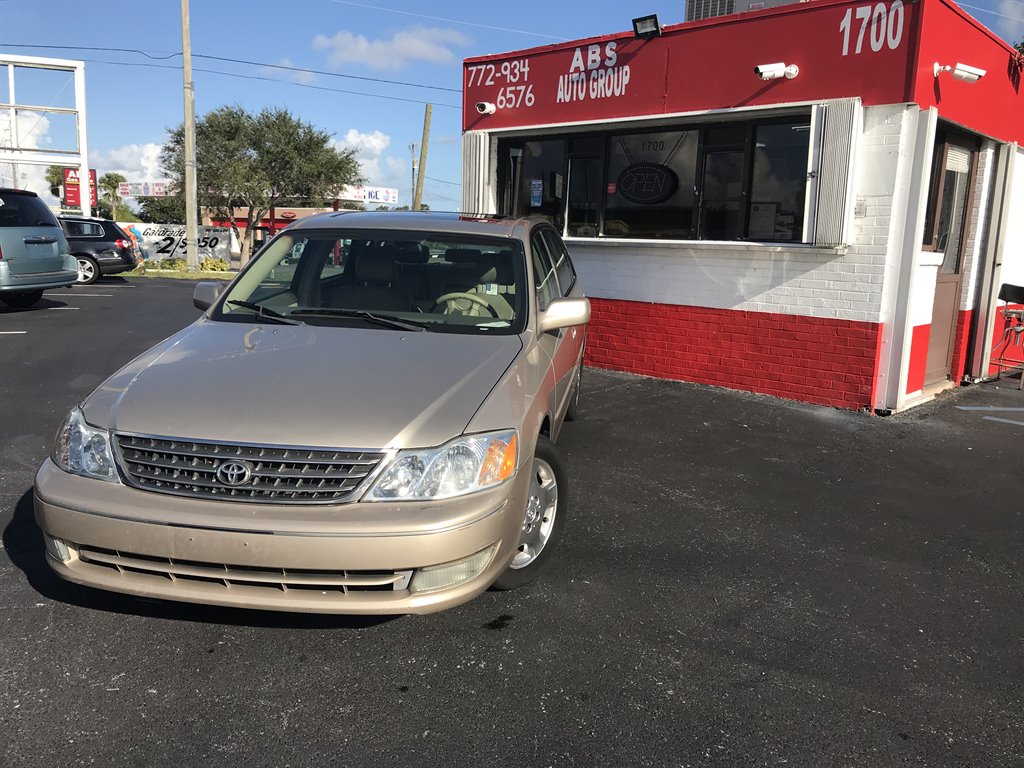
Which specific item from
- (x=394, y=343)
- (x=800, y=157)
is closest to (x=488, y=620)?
(x=394, y=343)

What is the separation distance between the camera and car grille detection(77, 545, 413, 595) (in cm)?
277

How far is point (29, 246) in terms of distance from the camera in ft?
39.2

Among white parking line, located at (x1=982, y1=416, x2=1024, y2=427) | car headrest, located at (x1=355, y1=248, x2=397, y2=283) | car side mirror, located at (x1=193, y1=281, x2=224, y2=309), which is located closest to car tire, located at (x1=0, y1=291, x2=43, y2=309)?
car side mirror, located at (x1=193, y1=281, x2=224, y2=309)

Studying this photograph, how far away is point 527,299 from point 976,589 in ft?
8.54

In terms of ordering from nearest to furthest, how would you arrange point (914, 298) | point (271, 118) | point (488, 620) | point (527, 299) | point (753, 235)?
point (488, 620) → point (527, 299) → point (914, 298) → point (753, 235) → point (271, 118)

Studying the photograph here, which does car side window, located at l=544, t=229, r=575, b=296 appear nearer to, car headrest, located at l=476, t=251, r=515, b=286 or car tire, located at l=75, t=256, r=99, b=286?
car headrest, located at l=476, t=251, r=515, b=286

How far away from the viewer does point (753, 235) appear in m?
→ 8.10

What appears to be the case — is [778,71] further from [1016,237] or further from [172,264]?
[172,264]

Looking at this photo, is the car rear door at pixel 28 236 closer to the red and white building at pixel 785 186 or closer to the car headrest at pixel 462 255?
the red and white building at pixel 785 186

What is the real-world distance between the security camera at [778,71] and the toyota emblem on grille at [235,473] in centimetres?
653

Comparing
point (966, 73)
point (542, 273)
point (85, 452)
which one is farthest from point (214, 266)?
point (85, 452)

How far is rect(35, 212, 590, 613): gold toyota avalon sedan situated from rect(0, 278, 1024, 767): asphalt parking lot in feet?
1.02

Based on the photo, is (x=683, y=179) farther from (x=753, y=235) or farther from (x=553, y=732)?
(x=553, y=732)

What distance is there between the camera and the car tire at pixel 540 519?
3.54m
